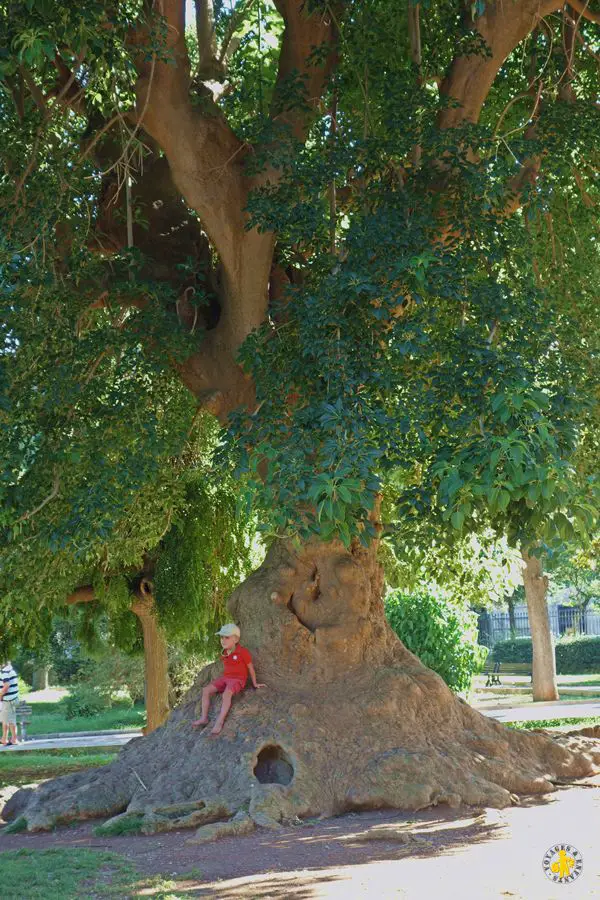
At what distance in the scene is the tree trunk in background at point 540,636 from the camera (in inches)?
924

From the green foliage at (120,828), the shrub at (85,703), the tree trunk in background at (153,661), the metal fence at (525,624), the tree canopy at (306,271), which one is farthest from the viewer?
the metal fence at (525,624)

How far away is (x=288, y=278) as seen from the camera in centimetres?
1069

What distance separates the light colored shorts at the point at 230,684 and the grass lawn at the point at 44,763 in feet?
14.6

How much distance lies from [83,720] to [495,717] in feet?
43.9

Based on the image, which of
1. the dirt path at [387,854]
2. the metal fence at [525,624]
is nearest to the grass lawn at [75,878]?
the dirt path at [387,854]

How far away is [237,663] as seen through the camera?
9453 millimetres

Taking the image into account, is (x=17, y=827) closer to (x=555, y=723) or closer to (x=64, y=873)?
(x=64, y=873)

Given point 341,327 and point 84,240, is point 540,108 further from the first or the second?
point 84,240

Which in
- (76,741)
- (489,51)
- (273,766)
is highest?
(489,51)

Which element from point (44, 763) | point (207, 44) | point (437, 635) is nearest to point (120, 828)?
point (207, 44)

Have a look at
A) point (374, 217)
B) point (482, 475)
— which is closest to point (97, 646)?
point (374, 217)

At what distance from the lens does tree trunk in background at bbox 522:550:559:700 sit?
23469mm

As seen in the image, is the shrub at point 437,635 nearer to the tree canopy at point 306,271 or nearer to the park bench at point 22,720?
the tree canopy at point 306,271

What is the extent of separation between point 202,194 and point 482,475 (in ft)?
14.4
